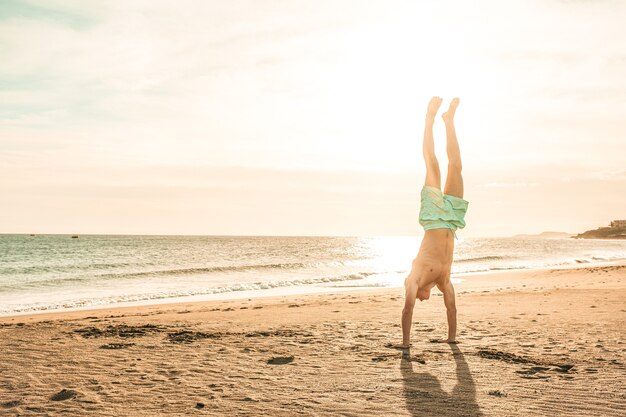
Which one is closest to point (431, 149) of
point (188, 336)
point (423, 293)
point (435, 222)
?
point (435, 222)

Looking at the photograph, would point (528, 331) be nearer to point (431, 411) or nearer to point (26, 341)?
point (431, 411)

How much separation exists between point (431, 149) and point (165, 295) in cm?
1820

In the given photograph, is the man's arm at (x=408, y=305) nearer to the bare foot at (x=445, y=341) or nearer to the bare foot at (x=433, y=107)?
the bare foot at (x=445, y=341)

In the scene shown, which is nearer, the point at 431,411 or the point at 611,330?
the point at 431,411

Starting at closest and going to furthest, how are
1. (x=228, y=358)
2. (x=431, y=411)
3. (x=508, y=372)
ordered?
(x=431, y=411), (x=508, y=372), (x=228, y=358)

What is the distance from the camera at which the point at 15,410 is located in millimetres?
6117

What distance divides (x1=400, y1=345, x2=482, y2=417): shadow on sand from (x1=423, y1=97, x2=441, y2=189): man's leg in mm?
2869

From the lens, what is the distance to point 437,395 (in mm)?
6527

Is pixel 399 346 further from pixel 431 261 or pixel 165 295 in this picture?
pixel 165 295

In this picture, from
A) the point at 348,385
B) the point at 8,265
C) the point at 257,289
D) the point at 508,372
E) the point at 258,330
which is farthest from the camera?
the point at 8,265

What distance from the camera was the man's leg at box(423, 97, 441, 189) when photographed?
902 centimetres

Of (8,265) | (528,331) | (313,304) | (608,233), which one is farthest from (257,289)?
(608,233)

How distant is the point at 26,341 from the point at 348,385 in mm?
6737

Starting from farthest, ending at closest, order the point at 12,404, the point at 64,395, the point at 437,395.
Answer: the point at 64,395 < the point at 437,395 < the point at 12,404
